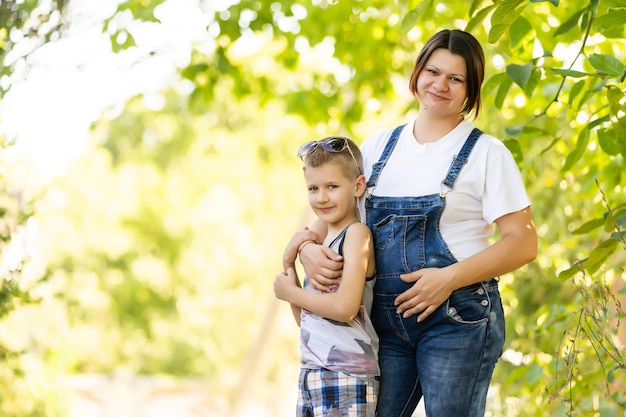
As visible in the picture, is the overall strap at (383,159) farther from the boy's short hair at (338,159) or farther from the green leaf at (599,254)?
the green leaf at (599,254)

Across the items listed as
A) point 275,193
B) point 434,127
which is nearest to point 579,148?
point 434,127

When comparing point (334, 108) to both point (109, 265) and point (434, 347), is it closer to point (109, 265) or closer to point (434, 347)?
point (434, 347)

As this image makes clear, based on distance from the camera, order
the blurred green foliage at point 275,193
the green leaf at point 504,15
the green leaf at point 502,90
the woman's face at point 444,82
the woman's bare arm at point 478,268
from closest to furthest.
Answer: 1. the woman's bare arm at point 478,268
2. the woman's face at point 444,82
3. the green leaf at point 504,15
4. the green leaf at point 502,90
5. the blurred green foliage at point 275,193

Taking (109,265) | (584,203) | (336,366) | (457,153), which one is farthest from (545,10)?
(109,265)

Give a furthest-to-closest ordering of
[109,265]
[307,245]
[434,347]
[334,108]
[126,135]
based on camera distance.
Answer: [126,135] < [109,265] < [334,108] < [307,245] < [434,347]

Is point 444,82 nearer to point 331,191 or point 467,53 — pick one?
point 467,53

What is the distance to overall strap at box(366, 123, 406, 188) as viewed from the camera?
229 centimetres

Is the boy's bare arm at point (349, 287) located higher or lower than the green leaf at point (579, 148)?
lower

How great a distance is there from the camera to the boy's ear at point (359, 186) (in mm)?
2264

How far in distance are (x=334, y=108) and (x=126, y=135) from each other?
16782 millimetres

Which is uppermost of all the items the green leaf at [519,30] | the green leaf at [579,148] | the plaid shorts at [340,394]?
the green leaf at [519,30]

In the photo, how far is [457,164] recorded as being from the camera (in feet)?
7.07

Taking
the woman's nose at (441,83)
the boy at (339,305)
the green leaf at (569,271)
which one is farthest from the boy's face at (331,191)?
the green leaf at (569,271)

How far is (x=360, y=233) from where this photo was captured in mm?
2188
